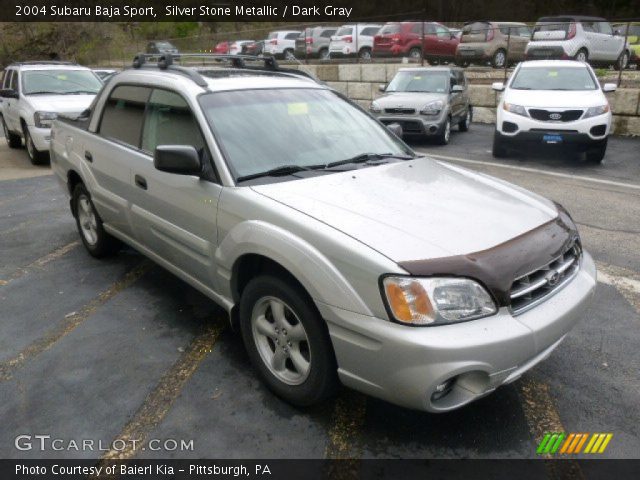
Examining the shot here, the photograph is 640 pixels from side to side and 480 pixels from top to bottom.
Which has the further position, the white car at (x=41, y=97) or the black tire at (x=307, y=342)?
the white car at (x=41, y=97)

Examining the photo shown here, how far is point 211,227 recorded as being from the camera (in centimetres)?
305

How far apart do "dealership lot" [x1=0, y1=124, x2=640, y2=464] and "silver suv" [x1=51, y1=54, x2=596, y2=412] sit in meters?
0.29

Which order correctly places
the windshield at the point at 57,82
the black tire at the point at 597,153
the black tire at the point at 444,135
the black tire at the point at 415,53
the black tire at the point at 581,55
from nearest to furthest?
1. the black tire at the point at 597,153
2. the windshield at the point at 57,82
3. the black tire at the point at 444,135
4. the black tire at the point at 581,55
5. the black tire at the point at 415,53

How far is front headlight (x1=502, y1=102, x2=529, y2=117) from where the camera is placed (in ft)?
30.4

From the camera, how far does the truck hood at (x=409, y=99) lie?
11.0m

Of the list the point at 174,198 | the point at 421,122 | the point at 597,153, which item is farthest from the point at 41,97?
the point at 597,153

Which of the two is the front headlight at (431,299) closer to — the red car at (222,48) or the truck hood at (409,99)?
the truck hood at (409,99)

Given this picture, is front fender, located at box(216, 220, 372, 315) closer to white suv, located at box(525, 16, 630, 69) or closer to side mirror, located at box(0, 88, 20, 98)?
side mirror, located at box(0, 88, 20, 98)

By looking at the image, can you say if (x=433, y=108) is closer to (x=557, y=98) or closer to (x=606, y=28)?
(x=557, y=98)

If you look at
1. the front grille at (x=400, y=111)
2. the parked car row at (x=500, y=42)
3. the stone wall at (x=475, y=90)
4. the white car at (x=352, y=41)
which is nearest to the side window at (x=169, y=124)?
the front grille at (x=400, y=111)

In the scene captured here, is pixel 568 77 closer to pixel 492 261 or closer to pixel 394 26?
pixel 492 261

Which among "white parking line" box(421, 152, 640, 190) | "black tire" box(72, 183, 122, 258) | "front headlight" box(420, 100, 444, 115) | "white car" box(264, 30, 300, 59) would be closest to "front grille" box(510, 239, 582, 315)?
"black tire" box(72, 183, 122, 258)

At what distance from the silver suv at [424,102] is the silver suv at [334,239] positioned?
7322mm

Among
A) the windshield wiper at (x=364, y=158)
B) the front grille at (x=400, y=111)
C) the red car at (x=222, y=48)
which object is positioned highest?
the red car at (x=222, y=48)
